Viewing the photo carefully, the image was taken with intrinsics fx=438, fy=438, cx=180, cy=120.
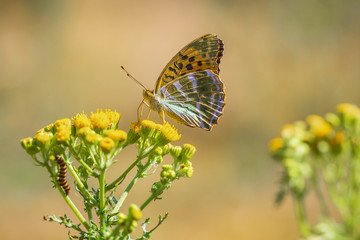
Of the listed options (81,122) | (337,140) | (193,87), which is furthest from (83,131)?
(337,140)

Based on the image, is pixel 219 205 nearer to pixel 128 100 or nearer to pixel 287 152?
pixel 128 100

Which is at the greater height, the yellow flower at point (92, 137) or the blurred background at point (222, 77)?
the blurred background at point (222, 77)

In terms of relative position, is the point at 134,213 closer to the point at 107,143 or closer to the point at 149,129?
the point at 107,143

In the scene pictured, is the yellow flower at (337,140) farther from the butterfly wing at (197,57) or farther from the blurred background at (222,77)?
the blurred background at (222,77)

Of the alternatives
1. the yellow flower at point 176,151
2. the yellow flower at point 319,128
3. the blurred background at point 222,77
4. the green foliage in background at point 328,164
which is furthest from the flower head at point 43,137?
the blurred background at point 222,77

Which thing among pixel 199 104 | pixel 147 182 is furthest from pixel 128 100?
pixel 199 104
